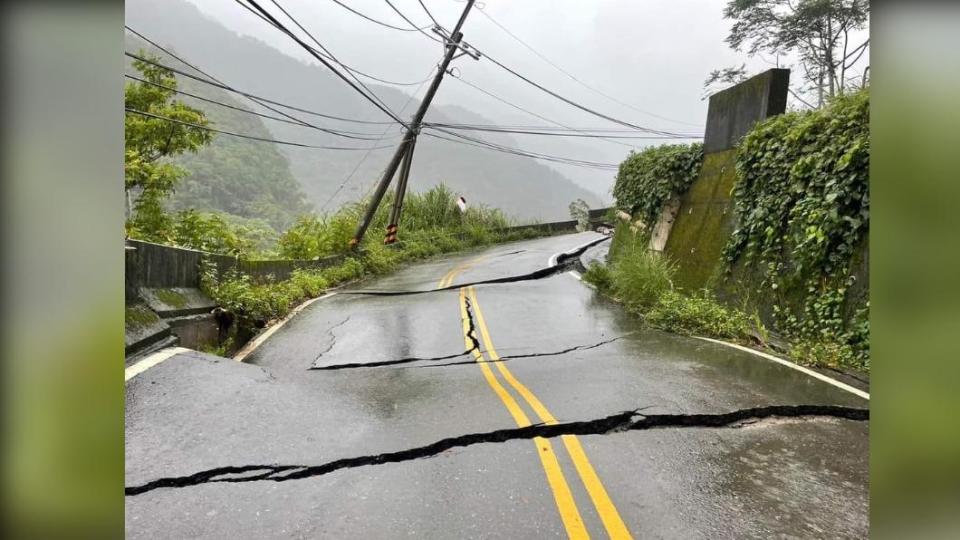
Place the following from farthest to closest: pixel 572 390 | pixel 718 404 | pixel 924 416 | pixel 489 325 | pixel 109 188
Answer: pixel 489 325 < pixel 572 390 < pixel 718 404 < pixel 109 188 < pixel 924 416

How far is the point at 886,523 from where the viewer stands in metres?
0.74

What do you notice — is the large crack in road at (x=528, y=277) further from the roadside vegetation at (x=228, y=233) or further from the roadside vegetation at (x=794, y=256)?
the roadside vegetation at (x=794, y=256)

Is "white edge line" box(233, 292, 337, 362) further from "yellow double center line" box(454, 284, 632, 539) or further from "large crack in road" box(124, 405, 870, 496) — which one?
"large crack in road" box(124, 405, 870, 496)

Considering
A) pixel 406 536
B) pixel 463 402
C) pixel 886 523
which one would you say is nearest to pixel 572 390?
pixel 463 402

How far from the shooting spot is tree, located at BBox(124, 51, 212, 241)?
36.8 ft

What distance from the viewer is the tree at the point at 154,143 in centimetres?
1123

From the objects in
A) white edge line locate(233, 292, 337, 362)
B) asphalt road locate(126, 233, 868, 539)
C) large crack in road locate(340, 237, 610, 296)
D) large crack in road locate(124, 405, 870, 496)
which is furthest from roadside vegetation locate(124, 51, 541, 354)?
large crack in road locate(124, 405, 870, 496)

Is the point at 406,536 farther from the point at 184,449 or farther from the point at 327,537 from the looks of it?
the point at 184,449

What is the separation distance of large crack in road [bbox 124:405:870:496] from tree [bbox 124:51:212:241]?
8.49m

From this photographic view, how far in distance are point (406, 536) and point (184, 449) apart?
205cm

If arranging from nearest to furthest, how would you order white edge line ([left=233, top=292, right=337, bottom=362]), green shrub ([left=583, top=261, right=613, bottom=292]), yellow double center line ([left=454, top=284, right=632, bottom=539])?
1. yellow double center line ([left=454, top=284, right=632, bottom=539])
2. white edge line ([left=233, top=292, right=337, bottom=362])
3. green shrub ([left=583, top=261, right=613, bottom=292])

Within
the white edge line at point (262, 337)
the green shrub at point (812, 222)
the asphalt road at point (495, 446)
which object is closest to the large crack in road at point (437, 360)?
the asphalt road at point (495, 446)

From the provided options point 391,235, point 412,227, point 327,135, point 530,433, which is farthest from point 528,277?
point 327,135

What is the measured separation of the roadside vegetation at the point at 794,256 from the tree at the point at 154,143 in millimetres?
10115
